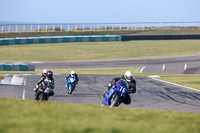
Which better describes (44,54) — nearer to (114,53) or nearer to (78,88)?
(114,53)

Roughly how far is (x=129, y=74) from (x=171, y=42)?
150 ft

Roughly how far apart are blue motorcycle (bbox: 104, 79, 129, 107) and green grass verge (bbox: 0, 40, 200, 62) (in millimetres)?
32453

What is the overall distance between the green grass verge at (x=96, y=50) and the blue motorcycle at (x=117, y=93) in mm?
32453

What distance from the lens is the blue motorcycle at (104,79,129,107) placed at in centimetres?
1209

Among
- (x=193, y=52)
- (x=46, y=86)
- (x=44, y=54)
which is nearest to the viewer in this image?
(x=46, y=86)

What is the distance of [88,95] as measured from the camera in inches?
738

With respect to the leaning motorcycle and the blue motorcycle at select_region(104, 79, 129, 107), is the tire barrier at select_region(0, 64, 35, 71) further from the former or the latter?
the blue motorcycle at select_region(104, 79, 129, 107)

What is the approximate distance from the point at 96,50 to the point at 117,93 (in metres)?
39.2

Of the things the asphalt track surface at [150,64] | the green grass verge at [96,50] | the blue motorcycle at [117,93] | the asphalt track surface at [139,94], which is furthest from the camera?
the green grass verge at [96,50]

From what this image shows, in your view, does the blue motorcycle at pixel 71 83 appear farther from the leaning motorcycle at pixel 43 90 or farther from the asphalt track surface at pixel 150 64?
the asphalt track surface at pixel 150 64

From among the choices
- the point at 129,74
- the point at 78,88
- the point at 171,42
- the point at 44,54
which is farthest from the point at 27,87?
the point at 171,42

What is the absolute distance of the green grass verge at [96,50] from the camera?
45.9 meters

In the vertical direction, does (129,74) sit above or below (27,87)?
above

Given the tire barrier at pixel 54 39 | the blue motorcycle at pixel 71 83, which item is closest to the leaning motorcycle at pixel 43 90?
the blue motorcycle at pixel 71 83
